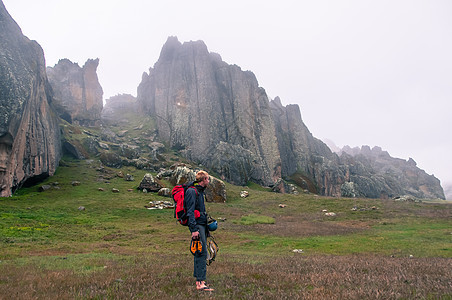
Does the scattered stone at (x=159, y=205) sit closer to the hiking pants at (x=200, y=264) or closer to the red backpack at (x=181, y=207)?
the red backpack at (x=181, y=207)

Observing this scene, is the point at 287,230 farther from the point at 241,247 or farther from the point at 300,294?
the point at 300,294

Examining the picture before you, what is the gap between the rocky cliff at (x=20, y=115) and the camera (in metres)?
34.7

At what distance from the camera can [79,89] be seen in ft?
389

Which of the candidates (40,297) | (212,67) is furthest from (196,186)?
(212,67)

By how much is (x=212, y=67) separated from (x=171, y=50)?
2560 cm

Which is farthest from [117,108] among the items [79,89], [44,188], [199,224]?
[199,224]

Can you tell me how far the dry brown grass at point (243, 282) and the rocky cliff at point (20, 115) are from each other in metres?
33.1

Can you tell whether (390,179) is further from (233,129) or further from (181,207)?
(181,207)

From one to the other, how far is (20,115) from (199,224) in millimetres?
40927

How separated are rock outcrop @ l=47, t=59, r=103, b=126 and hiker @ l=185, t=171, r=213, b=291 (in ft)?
392

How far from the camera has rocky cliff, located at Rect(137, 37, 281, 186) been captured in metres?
108

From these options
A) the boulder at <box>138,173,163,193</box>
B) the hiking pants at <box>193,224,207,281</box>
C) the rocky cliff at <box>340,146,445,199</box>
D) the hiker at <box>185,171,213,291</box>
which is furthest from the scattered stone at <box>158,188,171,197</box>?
the rocky cliff at <box>340,146,445,199</box>

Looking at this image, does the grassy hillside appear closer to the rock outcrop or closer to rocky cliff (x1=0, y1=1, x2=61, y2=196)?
rocky cliff (x1=0, y1=1, x2=61, y2=196)

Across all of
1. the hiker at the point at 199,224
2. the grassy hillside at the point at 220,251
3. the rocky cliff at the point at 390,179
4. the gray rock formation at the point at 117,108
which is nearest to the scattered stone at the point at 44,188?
the grassy hillside at the point at 220,251
